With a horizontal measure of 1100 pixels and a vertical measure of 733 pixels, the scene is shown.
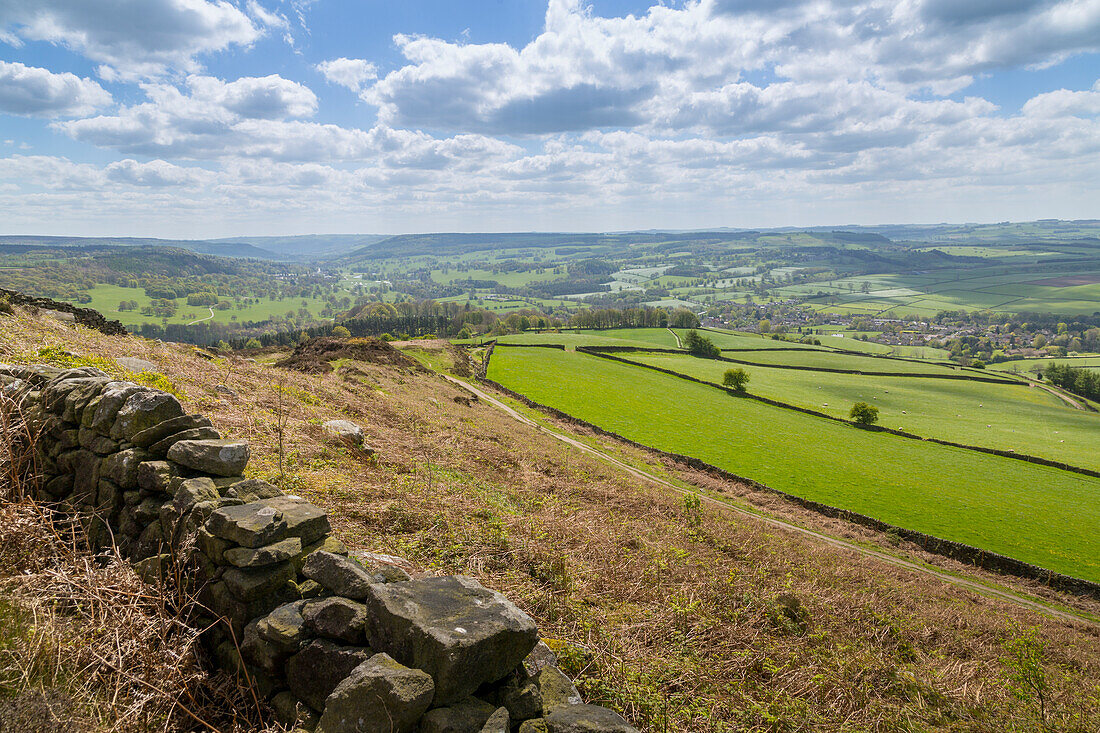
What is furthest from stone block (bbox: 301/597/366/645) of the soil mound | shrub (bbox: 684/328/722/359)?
shrub (bbox: 684/328/722/359)

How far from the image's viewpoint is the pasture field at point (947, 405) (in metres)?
49.9

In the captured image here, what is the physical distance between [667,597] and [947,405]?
252 feet

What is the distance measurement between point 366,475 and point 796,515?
1057 inches

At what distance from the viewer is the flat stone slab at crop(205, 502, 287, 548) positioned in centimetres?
452

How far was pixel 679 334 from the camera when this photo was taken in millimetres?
117125

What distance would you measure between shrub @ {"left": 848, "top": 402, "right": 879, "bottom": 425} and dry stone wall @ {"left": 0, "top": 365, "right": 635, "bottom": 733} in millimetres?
58465

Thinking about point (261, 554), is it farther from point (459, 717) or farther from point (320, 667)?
point (459, 717)

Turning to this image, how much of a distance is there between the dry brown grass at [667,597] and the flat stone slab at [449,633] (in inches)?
90.5

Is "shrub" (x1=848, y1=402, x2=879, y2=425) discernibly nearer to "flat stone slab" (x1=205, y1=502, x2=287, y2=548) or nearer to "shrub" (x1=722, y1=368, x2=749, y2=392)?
"shrub" (x1=722, y1=368, x2=749, y2=392)

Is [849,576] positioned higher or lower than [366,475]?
lower

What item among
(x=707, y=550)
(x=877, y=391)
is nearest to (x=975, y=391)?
(x=877, y=391)

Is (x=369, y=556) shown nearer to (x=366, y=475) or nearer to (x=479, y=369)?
(x=366, y=475)

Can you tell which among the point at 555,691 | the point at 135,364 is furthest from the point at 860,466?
the point at 135,364

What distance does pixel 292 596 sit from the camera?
4.67 metres
